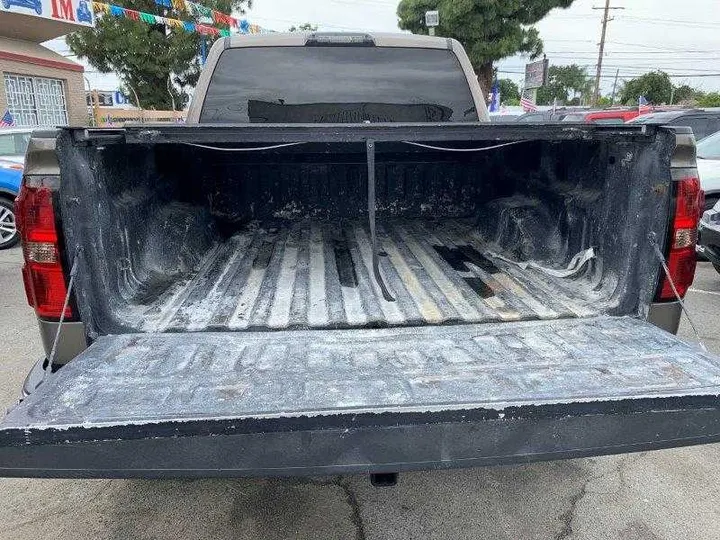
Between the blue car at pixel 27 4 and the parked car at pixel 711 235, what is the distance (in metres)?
17.7

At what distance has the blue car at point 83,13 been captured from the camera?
18.4 m

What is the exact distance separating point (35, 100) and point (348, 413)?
2100 cm

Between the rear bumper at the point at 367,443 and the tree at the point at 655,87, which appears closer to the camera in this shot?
the rear bumper at the point at 367,443

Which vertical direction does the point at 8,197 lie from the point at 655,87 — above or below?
below

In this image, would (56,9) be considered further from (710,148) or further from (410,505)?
(410,505)

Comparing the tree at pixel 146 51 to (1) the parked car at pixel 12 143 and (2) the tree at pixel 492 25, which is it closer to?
(2) the tree at pixel 492 25

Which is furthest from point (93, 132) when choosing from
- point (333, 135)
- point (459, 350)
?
point (459, 350)

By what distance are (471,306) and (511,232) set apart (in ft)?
3.56

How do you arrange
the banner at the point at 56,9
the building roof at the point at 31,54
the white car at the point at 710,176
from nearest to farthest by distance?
the white car at the point at 710,176
the banner at the point at 56,9
the building roof at the point at 31,54

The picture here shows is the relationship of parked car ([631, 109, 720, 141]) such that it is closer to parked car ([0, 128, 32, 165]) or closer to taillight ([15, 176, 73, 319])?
parked car ([0, 128, 32, 165])

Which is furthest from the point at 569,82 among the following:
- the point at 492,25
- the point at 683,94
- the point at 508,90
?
the point at 492,25

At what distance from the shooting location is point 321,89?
3.93 meters

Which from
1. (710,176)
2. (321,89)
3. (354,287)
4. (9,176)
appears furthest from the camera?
(9,176)

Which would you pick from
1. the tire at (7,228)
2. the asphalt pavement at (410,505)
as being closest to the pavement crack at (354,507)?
the asphalt pavement at (410,505)
